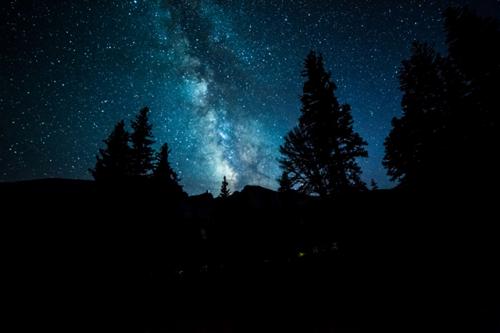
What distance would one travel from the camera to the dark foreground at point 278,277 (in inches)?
225

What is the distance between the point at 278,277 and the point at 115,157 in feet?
66.0

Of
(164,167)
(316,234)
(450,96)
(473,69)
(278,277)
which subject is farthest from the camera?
(164,167)

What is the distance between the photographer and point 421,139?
679 inches

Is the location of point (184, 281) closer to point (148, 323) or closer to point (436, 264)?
point (148, 323)

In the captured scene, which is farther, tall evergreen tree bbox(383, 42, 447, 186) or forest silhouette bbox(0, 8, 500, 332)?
tall evergreen tree bbox(383, 42, 447, 186)

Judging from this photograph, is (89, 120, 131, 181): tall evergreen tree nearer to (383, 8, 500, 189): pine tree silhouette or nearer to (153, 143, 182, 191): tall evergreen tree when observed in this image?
(153, 143, 182, 191): tall evergreen tree

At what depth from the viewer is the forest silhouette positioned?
6.25m

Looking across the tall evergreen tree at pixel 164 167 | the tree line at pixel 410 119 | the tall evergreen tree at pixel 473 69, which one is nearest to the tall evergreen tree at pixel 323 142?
the tree line at pixel 410 119

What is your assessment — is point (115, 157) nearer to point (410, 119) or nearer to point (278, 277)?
point (278, 277)

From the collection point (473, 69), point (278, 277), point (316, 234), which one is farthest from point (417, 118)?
point (278, 277)

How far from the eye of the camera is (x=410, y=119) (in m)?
18.0

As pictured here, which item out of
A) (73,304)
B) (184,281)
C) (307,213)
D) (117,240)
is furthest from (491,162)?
(117,240)

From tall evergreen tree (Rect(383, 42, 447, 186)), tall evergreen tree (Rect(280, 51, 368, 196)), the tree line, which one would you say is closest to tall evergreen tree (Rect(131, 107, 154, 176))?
the tree line

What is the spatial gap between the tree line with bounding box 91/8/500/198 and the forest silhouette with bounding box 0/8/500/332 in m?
0.10
